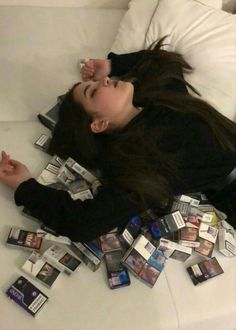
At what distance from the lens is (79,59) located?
1464mm

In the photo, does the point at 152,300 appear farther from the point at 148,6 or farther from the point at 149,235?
the point at 148,6

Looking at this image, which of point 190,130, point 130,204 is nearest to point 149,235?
point 130,204

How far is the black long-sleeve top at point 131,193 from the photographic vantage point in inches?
39.8

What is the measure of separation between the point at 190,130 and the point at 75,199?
1.43 feet

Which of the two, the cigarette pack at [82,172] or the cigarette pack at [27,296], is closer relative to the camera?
the cigarette pack at [27,296]

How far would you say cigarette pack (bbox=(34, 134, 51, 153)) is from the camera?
1.23m

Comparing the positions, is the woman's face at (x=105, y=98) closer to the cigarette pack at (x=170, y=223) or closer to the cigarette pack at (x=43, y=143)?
the cigarette pack at (x=43, y=143)

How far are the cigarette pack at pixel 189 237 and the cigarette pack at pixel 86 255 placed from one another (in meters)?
0.28

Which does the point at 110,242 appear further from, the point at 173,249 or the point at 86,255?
the point at 173,249

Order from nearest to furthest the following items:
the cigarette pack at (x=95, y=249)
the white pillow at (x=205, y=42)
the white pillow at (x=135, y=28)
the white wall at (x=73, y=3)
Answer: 1. the cigarette pack at (x=95, y=249)
2. the white pillow at (x=205, y=42)
3. the white pillow at (x=135, y=28)
4. the white wall at (x=73, y=3)

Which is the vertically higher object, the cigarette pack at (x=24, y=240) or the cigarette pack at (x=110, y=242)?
the cigarette pack at (x=24, y=240)

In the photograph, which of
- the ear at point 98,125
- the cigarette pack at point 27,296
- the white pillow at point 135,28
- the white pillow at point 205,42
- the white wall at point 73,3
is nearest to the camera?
the cigarette pack at point 27,296

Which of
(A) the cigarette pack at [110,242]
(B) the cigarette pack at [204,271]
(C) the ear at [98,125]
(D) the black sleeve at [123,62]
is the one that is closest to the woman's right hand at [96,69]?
(D) the black sleeve at [123,62]

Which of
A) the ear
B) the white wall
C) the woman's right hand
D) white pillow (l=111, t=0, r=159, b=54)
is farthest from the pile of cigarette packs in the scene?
the white wall
